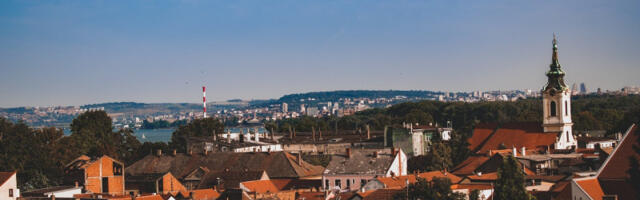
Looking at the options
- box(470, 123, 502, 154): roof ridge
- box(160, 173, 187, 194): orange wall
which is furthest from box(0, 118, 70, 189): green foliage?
box(470, 123, 502, 154): roof ridge

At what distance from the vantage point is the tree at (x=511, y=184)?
142ft

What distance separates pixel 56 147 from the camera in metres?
86.4

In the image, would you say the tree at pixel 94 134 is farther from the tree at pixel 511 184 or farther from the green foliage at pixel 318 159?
the tree at pixel 511 184

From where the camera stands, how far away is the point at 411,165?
8281cm

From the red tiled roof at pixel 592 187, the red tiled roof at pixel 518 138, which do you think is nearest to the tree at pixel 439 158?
the red tiled roof at pixel 518 138

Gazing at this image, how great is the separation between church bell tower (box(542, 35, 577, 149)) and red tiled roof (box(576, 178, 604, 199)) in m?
42.2

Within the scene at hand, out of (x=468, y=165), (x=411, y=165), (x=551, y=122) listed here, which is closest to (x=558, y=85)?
(x=551, y=122)

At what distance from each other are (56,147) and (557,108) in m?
46.0

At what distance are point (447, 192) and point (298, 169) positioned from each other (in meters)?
27.4

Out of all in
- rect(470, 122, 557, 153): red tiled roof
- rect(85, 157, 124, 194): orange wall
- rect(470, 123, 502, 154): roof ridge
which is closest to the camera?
rect(85, 157, 124, 194): orange wall

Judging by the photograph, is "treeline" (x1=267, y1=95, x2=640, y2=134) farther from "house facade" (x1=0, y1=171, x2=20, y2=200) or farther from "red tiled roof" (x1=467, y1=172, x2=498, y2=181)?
"house facade" (x1=0, y1=171, x2=20, y2=200)

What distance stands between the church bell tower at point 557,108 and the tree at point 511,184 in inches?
1747

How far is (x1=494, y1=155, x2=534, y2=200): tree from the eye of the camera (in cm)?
4322

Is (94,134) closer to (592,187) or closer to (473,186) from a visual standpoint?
Result: (473,186)
